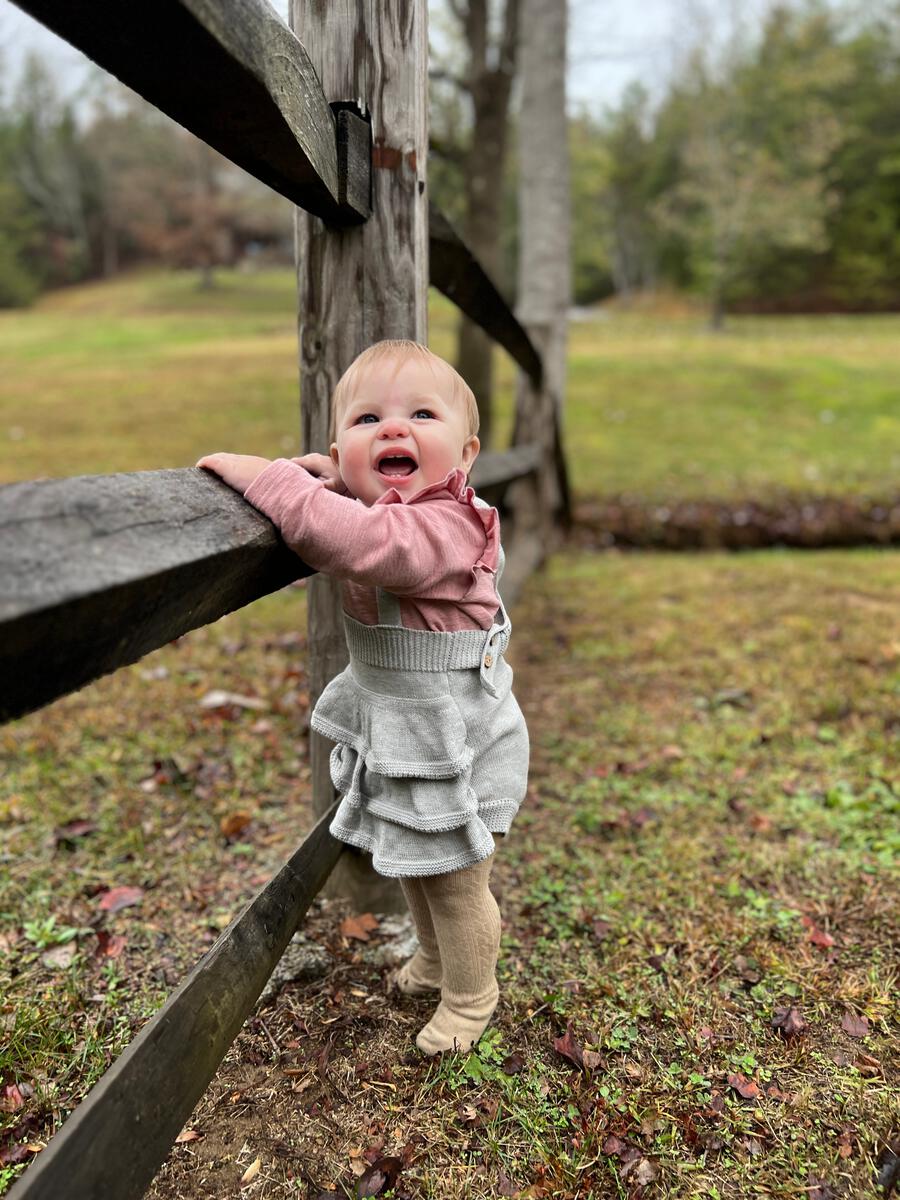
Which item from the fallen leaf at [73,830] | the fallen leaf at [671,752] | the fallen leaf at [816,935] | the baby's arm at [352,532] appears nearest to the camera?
the baby's arm at [352,532]

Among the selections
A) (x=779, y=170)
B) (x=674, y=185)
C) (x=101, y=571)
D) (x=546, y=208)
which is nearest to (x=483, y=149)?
(x=546, y=208)

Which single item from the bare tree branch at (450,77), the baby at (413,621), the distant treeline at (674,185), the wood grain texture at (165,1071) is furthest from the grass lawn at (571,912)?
the distant treeline at (674,185)

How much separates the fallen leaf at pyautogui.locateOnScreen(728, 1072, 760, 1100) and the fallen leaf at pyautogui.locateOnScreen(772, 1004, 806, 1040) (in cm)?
18

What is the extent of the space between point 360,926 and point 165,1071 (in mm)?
962

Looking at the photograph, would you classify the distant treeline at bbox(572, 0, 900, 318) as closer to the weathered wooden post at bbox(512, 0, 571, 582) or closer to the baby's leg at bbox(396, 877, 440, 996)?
the weathered wooden post at bbox(512, 0, 571, 582)

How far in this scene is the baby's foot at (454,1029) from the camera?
6.12 ft

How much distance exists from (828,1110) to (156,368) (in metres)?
15.1

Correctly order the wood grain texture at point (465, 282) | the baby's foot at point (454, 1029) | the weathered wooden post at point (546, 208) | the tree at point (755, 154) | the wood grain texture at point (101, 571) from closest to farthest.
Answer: the wood grain texture at point (101, 571) → the baby's foot at point (454, 1029) → the wood grain texture at point (465, 282) → the weathered wooden post at point (546, 208) → the tree at point (755, 154)

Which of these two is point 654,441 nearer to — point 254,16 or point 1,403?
point 1,403

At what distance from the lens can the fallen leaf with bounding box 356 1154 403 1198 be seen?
1.56 metres

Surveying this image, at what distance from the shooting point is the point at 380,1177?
1577mm

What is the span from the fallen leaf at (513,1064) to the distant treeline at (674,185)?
36.8ft

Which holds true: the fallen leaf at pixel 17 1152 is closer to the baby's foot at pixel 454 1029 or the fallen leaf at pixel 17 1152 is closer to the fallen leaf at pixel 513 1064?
the baby's foot at pixel 454 1029

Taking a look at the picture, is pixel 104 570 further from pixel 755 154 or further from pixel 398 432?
pixel 755 154
